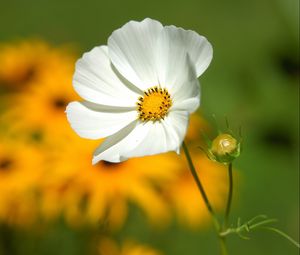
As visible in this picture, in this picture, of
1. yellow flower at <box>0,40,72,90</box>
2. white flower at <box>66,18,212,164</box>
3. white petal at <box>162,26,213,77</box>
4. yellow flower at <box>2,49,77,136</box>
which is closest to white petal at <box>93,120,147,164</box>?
white flower at <box>66,18,212,164</box>

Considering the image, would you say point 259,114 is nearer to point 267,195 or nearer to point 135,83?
point 267,195

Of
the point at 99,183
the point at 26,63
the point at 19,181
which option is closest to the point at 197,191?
the point at 99,183

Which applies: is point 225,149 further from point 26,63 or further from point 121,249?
point 26,63

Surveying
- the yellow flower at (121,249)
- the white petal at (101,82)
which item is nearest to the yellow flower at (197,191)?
the yellow flower at (121,249)

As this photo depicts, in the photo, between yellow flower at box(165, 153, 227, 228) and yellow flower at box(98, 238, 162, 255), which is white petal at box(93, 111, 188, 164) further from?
yellow flower at box(165, 153, 227, 228)

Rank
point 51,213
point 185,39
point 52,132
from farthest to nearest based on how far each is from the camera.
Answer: point 52,132, point 51,213, point 185,39

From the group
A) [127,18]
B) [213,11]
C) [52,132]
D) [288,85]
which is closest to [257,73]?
[288,85]

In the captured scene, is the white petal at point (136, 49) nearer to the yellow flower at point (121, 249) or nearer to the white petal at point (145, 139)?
the white petal at point (145, 139)

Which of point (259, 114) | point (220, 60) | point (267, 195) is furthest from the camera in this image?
point (220, 60)
